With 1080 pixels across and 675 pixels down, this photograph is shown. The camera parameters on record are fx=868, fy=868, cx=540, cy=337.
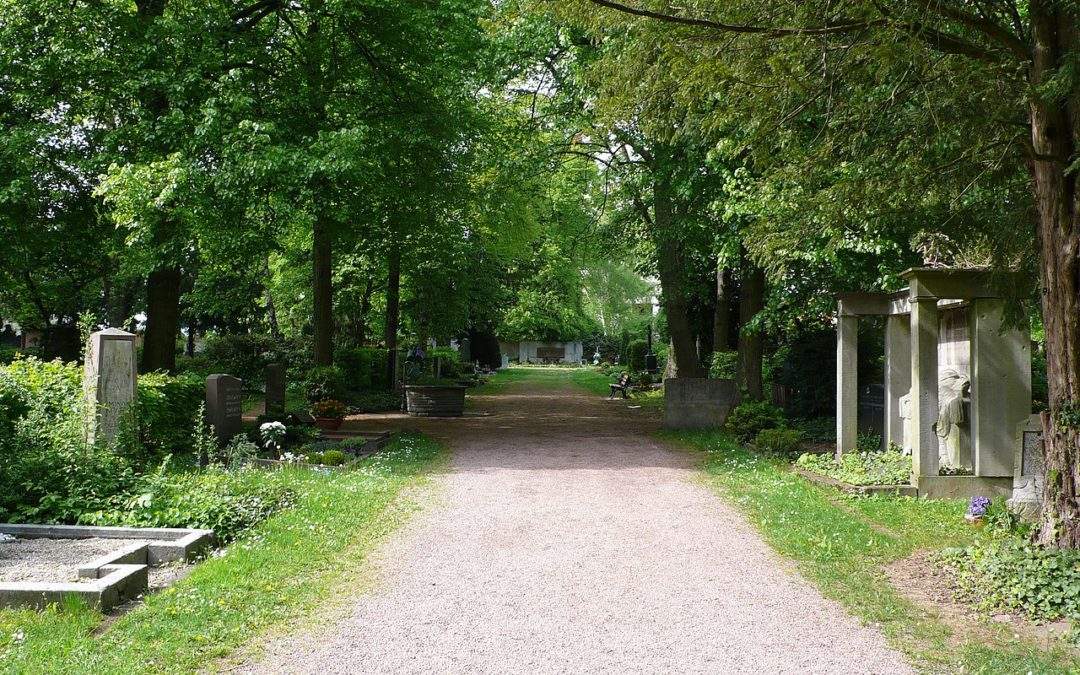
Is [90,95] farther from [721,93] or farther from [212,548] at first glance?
[721,93]

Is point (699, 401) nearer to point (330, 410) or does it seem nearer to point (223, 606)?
point (330, 410)

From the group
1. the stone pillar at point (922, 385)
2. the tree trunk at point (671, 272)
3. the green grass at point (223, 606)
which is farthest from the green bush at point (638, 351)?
the green grass at point (223, 606)

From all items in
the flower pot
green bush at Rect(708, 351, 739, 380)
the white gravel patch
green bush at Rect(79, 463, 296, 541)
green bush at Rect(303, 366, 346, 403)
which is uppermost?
green bush at Rect(708, 351, 739, 380)

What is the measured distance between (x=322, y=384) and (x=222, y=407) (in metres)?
8.86

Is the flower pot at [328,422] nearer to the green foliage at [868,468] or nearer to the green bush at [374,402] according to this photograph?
the green bush at [374,402]

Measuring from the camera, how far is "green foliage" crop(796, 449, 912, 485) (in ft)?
37.0

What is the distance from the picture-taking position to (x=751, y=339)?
1961cm

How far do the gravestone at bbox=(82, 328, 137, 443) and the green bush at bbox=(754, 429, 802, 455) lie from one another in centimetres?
1013

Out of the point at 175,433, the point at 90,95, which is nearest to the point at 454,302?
the point at 90,95

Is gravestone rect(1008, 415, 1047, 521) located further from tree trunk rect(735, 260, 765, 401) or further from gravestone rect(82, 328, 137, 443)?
gravestone rect(82, 328, 137, 443)

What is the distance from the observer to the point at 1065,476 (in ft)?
22.6

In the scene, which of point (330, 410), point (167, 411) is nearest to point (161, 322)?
point (330, 410)

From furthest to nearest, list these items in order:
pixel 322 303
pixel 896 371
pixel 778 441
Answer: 1. pixel 322 303
2. pixel 778 441
3. pixel 896 371

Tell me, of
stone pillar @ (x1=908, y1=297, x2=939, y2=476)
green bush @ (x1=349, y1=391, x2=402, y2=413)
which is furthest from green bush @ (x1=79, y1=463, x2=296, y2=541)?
green bush @ (x1=349, y1=391, x2=402, y2=413)
